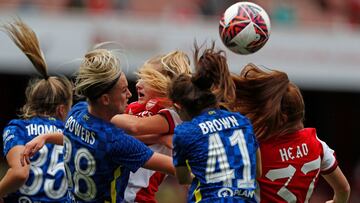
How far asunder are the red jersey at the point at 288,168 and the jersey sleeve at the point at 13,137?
1732mm


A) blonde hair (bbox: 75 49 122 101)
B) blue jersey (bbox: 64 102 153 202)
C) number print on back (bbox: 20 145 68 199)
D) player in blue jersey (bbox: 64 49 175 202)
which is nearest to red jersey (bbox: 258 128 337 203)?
player in blue jersey (bbox: 64 49 175 202)

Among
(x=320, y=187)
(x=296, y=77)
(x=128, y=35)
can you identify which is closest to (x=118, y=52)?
(x=128, y=35)

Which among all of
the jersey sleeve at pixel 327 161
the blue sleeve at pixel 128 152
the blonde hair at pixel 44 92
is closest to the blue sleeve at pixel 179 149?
the blue sleeve at pixel 128 152

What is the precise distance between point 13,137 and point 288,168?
1949mm

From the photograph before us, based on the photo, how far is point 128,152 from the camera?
591 centimetres

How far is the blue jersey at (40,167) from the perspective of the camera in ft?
22.9

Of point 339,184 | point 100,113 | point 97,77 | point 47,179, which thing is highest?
point 97,77

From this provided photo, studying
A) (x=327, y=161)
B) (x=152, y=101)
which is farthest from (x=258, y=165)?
(x=152, y=101)

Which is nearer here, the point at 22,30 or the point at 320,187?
the point at 22,30

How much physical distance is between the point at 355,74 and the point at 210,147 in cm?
1250

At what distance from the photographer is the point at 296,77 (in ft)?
57.8

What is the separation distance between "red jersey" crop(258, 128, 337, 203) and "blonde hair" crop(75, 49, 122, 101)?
1066 millimetres

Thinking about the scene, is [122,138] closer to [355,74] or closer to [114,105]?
[114,105]

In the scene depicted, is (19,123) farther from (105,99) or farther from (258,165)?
(258,165)
